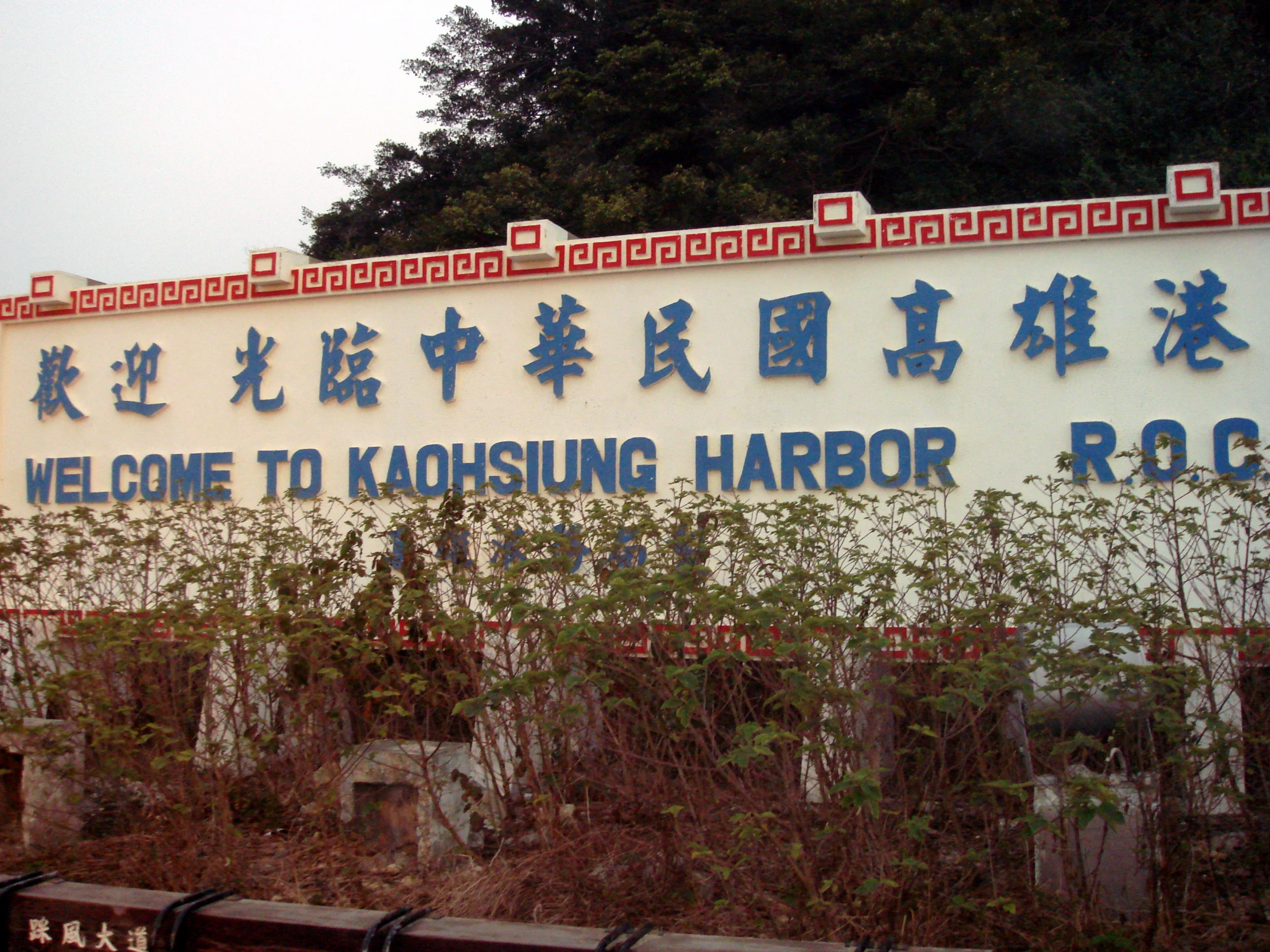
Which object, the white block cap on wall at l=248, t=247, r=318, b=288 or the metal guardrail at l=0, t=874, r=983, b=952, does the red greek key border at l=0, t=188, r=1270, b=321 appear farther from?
the metal guardrail at l=0, t=874, r=983, b=952

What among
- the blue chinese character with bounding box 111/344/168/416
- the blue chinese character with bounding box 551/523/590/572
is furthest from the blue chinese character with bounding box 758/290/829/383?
the blue chinese character with bounding box 111/344/168/416

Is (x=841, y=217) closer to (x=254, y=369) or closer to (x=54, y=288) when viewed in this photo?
(x=254, y=369)

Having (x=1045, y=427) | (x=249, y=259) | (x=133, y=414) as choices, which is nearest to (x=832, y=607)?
(x=1045, y=427)

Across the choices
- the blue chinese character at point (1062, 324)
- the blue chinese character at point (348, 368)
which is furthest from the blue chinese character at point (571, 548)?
the blue chinese character at point (348, 368)

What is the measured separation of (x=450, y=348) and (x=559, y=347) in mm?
752

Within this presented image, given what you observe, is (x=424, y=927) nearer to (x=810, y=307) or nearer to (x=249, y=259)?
(x=810, y=307)

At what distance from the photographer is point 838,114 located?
17109 mm

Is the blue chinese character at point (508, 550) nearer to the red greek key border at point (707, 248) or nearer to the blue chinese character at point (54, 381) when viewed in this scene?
the red greek key border at point (707, 248)

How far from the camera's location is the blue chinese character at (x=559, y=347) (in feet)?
24.2

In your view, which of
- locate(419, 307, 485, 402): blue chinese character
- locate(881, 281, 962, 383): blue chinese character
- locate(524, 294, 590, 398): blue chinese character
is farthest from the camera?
locate(419, 307, 485, 402): blue chinese character

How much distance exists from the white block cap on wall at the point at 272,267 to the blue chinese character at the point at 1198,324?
532 cm

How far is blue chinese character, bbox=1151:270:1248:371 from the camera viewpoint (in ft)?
20.7

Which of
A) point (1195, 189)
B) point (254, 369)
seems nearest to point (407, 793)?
point (254, 369)

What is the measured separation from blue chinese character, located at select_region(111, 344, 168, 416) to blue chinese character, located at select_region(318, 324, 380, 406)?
132cm
